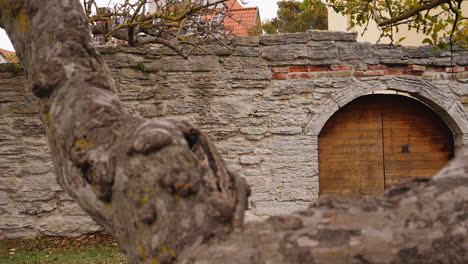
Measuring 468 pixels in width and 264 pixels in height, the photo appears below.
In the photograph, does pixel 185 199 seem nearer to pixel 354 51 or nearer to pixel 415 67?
pixel 354 51

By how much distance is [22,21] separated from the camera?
142 cm

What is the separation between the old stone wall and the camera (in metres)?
5.04

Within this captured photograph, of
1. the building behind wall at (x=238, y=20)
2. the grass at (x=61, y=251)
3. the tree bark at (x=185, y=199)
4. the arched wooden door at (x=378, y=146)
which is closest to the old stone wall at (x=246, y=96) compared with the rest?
the grass at (x=61, y=251)

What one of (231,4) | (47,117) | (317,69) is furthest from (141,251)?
(231,4)

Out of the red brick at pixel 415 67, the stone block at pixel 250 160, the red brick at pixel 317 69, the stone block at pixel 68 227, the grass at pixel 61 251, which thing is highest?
the red brick at pixel 317 69

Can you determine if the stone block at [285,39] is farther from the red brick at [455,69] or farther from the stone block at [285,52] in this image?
the red brick at [455,69]

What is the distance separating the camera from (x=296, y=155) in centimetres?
501

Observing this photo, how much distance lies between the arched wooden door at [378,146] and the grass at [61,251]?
254 cm

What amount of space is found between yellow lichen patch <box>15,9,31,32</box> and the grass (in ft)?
10.5

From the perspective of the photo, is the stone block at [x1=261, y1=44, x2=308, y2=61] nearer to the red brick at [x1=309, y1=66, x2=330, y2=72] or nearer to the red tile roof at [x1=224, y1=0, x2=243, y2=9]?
the red brick at [x1=309, y1=66, x2=330, y2=72]

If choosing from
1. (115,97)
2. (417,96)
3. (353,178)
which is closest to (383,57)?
(417,96)

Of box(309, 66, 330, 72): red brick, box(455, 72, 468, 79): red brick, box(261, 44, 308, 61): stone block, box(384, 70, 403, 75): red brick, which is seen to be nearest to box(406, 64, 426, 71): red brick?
box(384, 70, 403, 75): red brick

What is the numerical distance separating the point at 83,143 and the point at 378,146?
188 inches

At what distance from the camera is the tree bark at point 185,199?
86 centimetres
